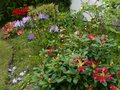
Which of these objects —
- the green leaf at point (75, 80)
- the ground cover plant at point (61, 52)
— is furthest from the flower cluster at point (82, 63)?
the green leaf at point (75, 80)

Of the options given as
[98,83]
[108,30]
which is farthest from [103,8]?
[98,83]

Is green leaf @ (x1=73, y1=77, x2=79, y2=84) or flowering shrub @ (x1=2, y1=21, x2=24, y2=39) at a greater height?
green leaf @ (x1=73, y1=77, x2=79, y2=84)

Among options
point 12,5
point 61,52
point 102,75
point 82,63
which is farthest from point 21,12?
point 102,75

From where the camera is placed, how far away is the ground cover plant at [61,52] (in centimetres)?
438

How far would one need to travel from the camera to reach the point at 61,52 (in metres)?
4.89

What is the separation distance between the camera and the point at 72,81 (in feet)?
14.3

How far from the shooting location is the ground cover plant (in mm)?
4379

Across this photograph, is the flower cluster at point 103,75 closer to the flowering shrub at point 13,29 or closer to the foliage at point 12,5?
the flowering shrub at point 13,29

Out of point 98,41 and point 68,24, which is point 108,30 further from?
point 98,41

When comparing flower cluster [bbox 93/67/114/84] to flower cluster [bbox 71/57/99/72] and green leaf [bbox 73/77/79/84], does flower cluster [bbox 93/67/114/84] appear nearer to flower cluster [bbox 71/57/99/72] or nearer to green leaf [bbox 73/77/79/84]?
flower cluster [bbox 71/57/99/72]

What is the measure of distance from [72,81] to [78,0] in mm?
3674

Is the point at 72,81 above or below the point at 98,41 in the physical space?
below

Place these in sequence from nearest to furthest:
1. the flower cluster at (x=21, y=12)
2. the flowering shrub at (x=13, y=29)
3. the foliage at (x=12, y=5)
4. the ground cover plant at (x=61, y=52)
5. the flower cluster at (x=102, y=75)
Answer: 1. the flower cluster at (x=102, y=75)
2. the ground cover plant at (x=61, y=52)
3. the flowering shrub at (x=13, y=29)
4. the flower cluster at (x=21, y=12)
5. the foliage at (x=12, y=5)

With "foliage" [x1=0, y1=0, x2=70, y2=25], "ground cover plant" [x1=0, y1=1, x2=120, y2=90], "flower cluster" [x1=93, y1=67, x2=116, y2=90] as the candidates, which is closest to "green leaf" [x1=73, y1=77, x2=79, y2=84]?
"ground cover plant" [x1=0, y1=1, x2=120, y2=90]
